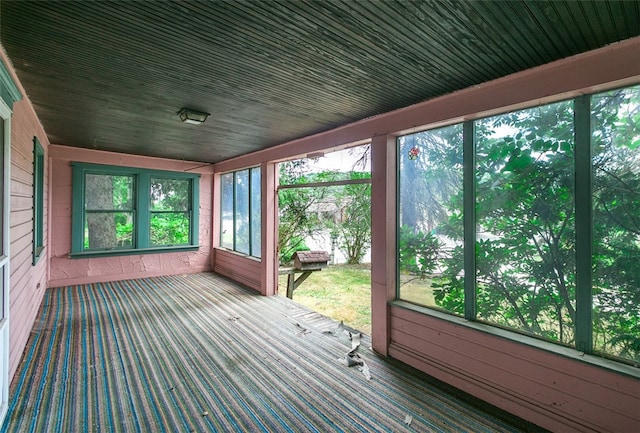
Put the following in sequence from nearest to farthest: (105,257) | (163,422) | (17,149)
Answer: (163,422)
(17,149)
(105,257)

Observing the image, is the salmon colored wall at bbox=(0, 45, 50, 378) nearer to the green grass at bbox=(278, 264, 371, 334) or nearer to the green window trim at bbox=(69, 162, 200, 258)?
the green window trim at bbox=(69, 162, 200, 258)

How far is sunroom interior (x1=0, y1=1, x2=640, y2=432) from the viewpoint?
5.18 feet

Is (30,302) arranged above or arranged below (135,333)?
above

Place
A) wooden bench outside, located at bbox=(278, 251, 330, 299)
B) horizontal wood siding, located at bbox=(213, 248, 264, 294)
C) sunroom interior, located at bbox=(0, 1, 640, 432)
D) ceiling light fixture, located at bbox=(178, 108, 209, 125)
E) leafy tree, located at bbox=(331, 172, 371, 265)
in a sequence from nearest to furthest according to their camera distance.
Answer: sunroom interior, located at bbox=(0, 1, 640, 432) < ceiling light fixture, located at bbox=(178, 108, 209, 125) < horizontal wood siding, located at bbox=(213, 248, 264, 294) < wooden bench outside, located at bbox=(278, 251, 330, 299) < leafy tree, located at bbox=(331, 172, 371, 265)

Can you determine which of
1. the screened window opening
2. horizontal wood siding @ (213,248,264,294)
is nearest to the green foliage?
horizontal wood siding @ (213,248,264,294)

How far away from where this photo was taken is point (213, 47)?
180cm

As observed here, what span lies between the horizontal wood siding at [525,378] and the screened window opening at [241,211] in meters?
3.41

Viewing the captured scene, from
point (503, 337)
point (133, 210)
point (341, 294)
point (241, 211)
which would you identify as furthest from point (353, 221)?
point (503, 337)

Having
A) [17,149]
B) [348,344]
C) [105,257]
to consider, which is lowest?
[348,344]

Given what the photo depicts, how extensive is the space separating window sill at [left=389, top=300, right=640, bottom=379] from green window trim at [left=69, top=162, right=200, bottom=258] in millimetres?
5177

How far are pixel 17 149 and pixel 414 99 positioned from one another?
11.3 feet

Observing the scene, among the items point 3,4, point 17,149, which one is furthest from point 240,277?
point 3,4

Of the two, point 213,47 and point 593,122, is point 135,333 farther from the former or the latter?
point 593,122

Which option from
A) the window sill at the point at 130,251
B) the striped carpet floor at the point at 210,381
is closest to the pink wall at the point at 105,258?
the window sill at the point at 130,251
